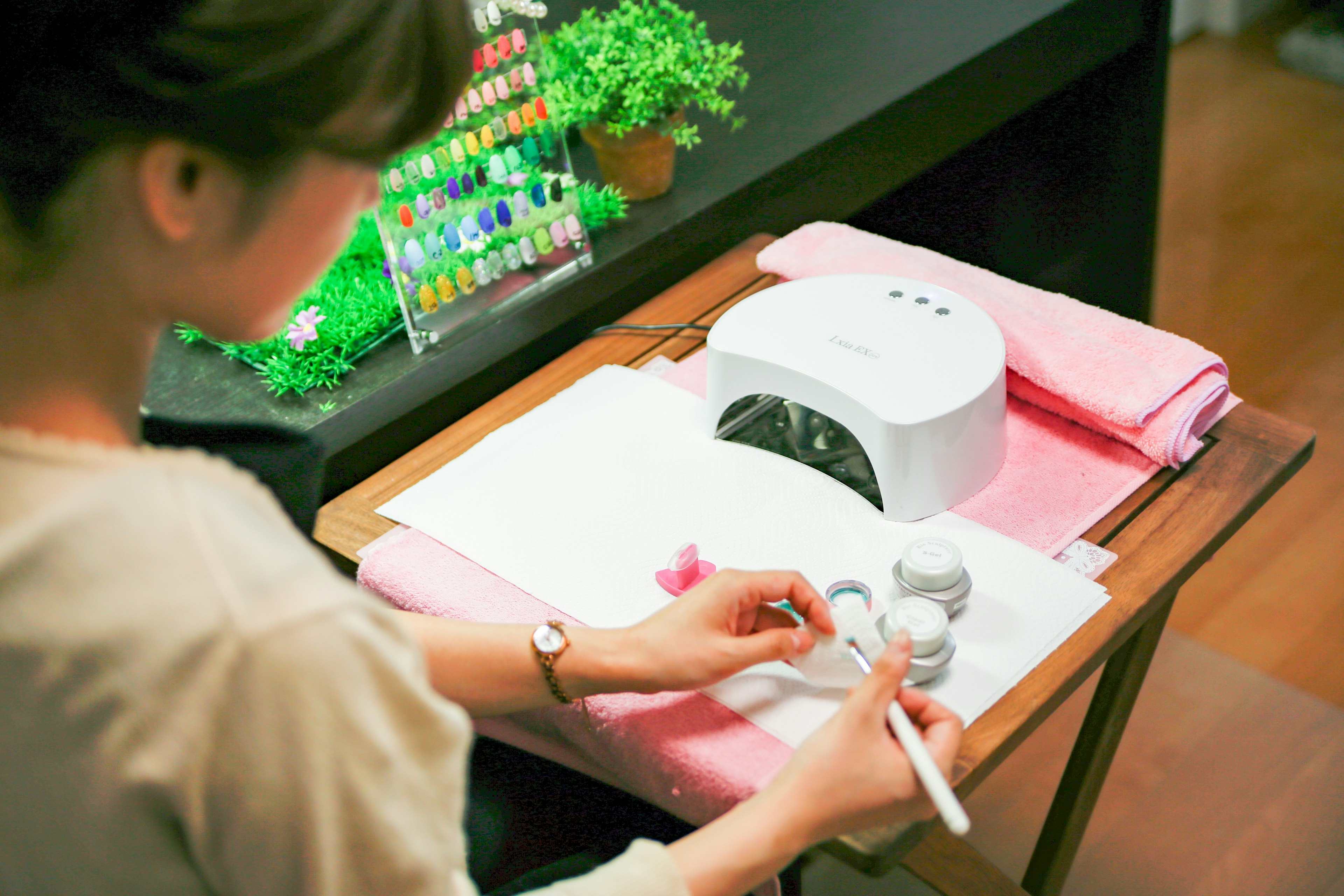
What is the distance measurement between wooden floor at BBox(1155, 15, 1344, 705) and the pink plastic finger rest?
1.09 m

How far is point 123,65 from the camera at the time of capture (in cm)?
43

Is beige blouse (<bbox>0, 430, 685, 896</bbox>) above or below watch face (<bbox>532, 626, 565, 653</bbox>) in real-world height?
above

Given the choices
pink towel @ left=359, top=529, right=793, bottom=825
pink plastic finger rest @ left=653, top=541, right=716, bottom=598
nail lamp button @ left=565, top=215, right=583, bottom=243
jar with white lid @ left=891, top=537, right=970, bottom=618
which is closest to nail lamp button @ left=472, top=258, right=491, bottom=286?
nail lamp button @ left=565, top=215, right=583, bottom=243

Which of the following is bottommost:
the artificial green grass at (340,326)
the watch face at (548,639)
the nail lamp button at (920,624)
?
the nail lamp button at (920,624)

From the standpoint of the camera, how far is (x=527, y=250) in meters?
1.24

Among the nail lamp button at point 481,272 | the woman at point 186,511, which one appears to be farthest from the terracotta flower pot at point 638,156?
the woman at point 186,511

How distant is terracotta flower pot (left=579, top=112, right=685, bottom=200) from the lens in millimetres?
1305

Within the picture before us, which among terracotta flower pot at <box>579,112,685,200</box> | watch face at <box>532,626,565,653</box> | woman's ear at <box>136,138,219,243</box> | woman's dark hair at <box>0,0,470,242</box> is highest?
woman's dark hair at <box>0,0,470,242</box>

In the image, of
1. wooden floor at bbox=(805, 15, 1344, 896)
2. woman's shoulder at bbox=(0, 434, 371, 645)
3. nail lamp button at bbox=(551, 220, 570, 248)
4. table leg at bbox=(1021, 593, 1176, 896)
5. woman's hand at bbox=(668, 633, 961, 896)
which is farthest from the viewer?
wooden floor at bbox=(805, 15, 1344, 896)

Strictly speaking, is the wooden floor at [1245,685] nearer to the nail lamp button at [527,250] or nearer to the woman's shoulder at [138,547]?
the nail lamp button at [527,250]

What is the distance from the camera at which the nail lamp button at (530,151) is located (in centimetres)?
122

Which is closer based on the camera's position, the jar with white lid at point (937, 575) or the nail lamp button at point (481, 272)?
the jar with white lid at point (937, 575)

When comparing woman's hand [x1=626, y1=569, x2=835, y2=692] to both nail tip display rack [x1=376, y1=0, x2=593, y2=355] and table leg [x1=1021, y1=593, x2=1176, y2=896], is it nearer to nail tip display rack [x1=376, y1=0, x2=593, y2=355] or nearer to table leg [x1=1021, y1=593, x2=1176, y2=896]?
table leg [x1=1021, y1=593, x2=1176, y2=896]

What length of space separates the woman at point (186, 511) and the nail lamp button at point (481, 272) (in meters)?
0.66
